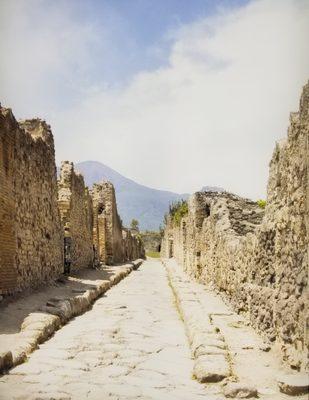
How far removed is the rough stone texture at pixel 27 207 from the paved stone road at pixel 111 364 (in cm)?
191

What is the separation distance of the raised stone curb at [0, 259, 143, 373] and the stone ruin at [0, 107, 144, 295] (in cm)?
111

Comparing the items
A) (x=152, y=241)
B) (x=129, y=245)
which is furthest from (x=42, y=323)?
(x=152, y=241)

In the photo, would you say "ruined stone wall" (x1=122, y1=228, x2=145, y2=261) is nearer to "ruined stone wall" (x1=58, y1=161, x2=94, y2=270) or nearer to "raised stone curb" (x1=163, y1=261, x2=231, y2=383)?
"ruined stone wall" (x1=58, y1=161, x2=94, y2=270)

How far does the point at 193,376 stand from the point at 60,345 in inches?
73.1

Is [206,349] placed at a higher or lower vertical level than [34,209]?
lower

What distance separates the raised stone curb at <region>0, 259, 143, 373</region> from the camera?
450 cm

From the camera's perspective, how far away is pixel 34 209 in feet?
34.5

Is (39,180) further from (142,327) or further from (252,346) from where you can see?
(252,346)

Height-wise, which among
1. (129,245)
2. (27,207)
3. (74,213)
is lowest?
(129,245)

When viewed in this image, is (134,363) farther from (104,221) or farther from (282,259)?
(104,221)

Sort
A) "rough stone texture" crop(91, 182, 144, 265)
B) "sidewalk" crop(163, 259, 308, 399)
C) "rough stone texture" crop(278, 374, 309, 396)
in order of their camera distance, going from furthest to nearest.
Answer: "rough stone texture" crop(91, 182, 144, 265)
"sidewalk" crop(163, 259, 308, 399)
"rough stone texture" crop(278, 374, 309, 396)

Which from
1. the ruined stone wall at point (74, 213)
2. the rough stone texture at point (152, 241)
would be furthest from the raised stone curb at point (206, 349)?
the rough stone texture at point (152, 241)

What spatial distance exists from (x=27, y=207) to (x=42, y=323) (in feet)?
13.9

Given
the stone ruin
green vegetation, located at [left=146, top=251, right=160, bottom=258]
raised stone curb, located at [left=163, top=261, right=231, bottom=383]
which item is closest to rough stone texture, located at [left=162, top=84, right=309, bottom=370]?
raised stone curb, located at [left=163, top=261, right=231, bottom=383]
